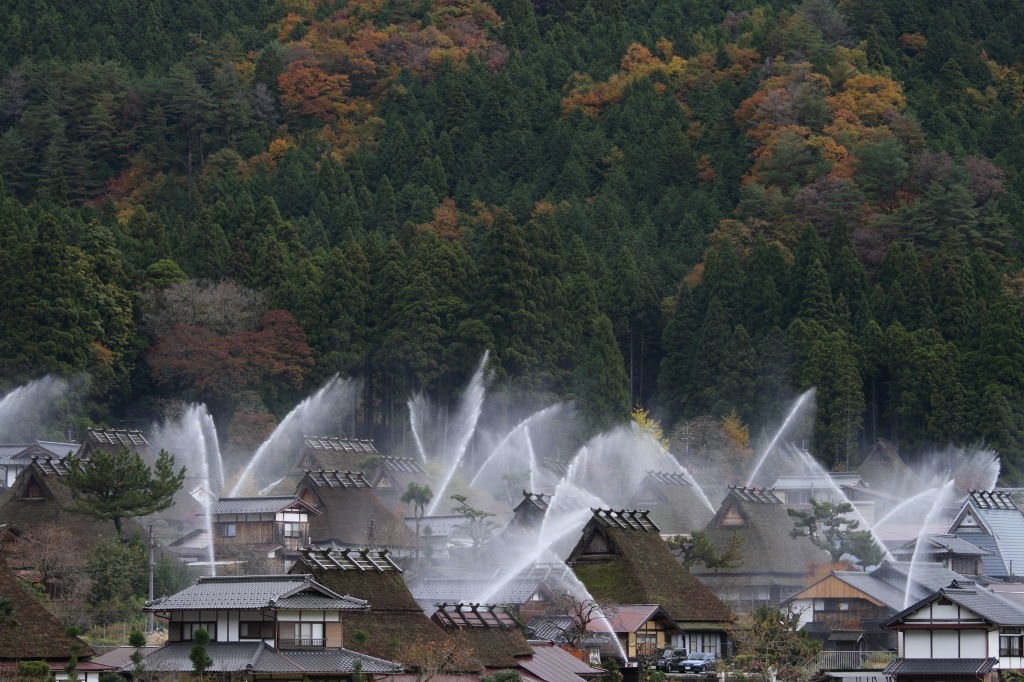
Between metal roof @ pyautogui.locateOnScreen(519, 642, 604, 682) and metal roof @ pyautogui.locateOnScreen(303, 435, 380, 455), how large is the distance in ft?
98.4

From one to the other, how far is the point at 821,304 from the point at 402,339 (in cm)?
2132

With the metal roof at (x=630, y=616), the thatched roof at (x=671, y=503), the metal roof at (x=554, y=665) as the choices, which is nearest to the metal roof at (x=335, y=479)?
the thatched roof at (x=671, y=503)

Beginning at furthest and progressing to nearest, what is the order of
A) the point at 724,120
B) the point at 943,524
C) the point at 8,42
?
1. the point at 8,42
2. the point at 724,120
3. the point at 943,524

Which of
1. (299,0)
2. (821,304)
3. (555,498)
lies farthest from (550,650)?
Answer: (299,0)

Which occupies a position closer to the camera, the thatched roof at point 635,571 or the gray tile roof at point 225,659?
the gray tile roof at point 225,659

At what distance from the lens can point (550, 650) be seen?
1809 inches

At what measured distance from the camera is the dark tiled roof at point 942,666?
43.7m

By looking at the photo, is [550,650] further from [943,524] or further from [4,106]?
[4,106]

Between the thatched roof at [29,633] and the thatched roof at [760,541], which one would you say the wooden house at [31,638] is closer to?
the thatched roof at [29,633]

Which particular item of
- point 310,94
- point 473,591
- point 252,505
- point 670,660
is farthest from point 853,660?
point 310,94

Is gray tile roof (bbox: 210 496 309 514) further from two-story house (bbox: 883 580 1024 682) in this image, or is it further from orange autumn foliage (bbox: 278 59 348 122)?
orange autumn foliage (bbox: 278 59 348 122)

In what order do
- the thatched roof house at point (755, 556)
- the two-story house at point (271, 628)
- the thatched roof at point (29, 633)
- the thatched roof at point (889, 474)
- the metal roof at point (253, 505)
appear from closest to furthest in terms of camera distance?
the two-story house at point (271, 628), the thatched roof at point (29, 633), the thatched roof house at point (755, 556), the metal roof at point (253, 505), the thatched roof at point (889, 474)

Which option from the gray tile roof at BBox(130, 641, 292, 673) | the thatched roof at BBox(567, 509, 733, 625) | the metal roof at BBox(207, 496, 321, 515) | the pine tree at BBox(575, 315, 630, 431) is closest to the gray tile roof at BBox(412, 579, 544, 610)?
the thatched roof at BBox(567, 509, 733, 625)

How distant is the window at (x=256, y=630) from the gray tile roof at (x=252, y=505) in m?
23.8
